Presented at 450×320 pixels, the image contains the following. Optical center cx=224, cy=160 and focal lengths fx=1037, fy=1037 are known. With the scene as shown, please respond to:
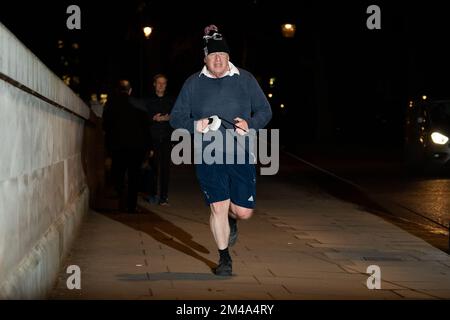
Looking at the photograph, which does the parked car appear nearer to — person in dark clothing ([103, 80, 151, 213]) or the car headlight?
the car headlight

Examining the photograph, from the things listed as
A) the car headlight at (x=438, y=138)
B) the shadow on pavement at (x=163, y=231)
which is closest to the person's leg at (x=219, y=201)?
the shadow on pavement at (x=163, y=231)

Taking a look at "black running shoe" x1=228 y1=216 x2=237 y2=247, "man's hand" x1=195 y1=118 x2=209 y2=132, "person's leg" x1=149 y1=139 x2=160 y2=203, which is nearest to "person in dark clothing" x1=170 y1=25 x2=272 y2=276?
"man's hand" x1=195 y1=118 x2=209 y2=132

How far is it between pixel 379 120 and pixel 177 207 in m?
41.7

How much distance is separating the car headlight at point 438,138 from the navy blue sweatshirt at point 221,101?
13961 millimetres

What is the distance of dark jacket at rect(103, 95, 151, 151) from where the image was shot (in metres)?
14.2

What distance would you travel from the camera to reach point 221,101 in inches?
338

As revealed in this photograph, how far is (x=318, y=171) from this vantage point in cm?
2467

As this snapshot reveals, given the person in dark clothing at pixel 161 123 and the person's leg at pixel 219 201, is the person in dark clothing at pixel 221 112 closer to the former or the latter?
the person's leg at pixel 219 201

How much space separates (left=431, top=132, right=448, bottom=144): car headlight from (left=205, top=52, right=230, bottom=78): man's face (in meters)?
14.2

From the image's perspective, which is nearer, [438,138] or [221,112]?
[221,112]

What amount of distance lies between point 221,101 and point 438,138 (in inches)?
566

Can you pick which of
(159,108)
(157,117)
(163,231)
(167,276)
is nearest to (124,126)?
(157,117)
